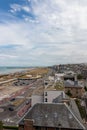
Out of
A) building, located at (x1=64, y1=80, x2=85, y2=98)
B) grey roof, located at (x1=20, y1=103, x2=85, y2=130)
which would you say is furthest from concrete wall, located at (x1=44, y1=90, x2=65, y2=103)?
grey roof, located at (x1=20, y1=103, x2=85, y2=130)

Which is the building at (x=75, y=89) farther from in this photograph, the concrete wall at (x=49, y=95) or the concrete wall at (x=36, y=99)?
the concrete wall at (x=36, y=99)

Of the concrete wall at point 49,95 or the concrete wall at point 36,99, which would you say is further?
the concrete wall at point 49,95

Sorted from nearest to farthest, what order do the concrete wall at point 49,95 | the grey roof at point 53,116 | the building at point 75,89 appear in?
the grey roof at point 53,116 → the concrete wall at point 49,95 → the building at point 75,89

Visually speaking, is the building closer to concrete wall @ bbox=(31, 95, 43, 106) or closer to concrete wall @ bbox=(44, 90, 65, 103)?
concrete wall @ bbox=(44, 90, 65, 103)

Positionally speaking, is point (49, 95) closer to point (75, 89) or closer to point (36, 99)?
point (36, 99)

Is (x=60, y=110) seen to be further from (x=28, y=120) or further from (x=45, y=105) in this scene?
(x=28, y=120)

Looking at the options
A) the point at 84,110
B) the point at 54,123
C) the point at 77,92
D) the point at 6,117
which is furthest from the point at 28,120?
the point at 77,92

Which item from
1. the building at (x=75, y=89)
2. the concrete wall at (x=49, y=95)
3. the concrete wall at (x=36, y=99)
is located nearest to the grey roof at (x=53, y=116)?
the concrete wall at (x=36, y=99)

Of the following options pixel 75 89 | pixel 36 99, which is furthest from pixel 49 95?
pixel 75 89

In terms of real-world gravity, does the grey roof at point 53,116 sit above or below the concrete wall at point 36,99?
above
